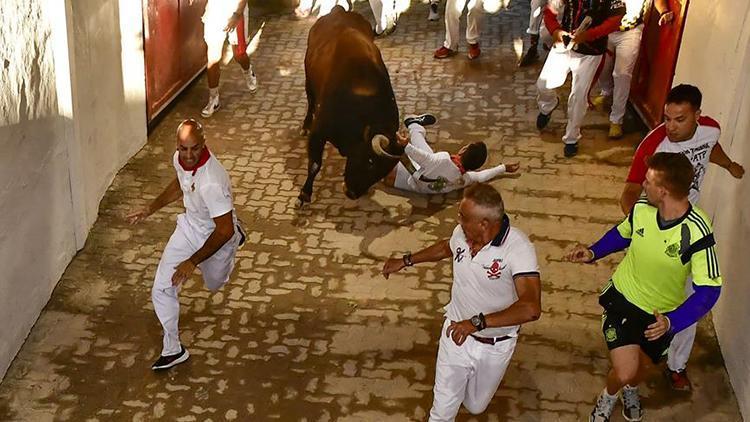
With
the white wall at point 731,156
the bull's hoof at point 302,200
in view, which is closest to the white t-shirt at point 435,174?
the bull's hoof at point 302,200

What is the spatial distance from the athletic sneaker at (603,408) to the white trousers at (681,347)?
70 centimetres

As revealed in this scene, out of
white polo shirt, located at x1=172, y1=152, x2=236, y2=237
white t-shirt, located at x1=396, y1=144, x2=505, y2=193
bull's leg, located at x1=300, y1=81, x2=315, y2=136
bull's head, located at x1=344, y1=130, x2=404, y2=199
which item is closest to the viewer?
white polo shirt, located at x1=172, y1=152, x2=236, y2=237

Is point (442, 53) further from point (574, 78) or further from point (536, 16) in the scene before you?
point (574, 78)

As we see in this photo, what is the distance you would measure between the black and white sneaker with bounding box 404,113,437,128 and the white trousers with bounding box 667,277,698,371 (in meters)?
3.81

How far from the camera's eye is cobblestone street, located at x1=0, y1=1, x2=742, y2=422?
600 centimetres

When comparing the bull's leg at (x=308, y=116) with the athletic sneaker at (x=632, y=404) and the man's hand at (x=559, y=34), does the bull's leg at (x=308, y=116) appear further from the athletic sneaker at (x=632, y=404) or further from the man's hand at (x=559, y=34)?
the athletic sneaker at (x=632, y=404)

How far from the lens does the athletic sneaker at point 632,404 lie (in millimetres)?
5742

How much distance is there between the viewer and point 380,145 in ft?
25.5

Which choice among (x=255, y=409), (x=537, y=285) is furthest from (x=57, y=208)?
(x=537, y=285)

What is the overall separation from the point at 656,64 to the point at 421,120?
8.29ft

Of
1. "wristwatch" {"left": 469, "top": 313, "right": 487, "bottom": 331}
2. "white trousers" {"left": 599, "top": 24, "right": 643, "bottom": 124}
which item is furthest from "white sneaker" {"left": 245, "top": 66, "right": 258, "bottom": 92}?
"wristwatch" {"left": 469, "top": 313, "right": 487, "bottom": 331}

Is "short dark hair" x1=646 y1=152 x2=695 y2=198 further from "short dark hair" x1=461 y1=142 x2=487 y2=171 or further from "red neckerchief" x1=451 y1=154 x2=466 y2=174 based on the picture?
"short dark hair" x1=461 y1=142 x2=487 y2=171

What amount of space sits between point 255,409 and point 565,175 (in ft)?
13.9

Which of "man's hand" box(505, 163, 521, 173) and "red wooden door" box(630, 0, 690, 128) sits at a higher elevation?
"red wooden door" box(630, 0, 690, 128)
